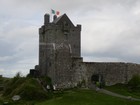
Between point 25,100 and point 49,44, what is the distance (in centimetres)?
1464

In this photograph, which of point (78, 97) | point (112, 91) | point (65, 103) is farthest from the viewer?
point (112, 91)

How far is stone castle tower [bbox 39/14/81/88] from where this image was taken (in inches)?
2606

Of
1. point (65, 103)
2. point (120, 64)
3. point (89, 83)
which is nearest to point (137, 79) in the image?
point (120, 64)

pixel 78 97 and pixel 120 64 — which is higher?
pixel 120 64

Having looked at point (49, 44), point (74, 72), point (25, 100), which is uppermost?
point (49, 44)

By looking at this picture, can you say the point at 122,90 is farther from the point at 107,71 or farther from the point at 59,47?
the point at 59,47

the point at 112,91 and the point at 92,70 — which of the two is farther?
the point at 92,70

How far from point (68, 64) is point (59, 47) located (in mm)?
3557

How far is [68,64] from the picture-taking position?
66.8m

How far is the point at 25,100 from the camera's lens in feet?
188

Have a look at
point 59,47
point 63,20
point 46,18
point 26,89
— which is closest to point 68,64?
point 59,47

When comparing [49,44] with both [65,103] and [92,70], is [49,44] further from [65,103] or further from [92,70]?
[65,103]

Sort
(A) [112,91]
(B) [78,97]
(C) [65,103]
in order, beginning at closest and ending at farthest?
(C) [65,103], (B) [78,97], (A) [112,91]

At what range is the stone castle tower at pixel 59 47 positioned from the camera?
6619 centimetres
